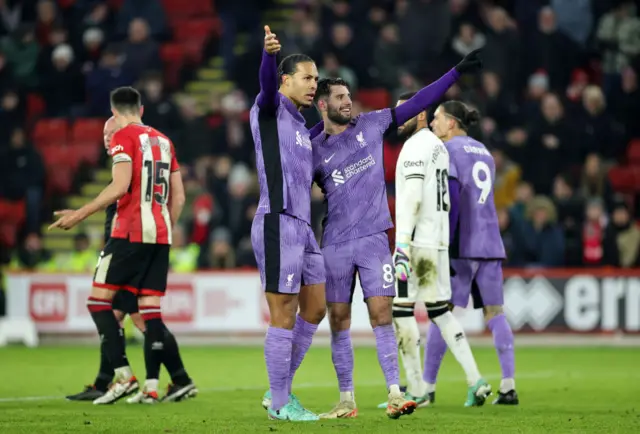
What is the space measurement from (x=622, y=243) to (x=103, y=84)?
9501mm

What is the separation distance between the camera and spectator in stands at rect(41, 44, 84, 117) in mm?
22047

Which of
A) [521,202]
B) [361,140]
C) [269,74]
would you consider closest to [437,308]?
[361,140]

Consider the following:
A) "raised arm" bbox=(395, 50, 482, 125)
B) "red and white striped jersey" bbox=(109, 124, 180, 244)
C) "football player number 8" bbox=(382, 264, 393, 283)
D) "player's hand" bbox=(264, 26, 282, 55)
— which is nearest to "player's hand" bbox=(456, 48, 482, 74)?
"raised arm" bbox=(395, 50, 482, 125)

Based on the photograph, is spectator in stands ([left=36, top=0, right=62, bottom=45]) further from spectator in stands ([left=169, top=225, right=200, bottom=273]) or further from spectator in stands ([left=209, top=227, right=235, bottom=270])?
spectator in stands ([left=209, top=227, right=235, bottom=270])

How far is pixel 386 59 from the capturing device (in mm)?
21141

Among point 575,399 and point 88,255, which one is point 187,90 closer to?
point 88,255

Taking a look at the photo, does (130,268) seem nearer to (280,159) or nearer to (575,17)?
(280,159)

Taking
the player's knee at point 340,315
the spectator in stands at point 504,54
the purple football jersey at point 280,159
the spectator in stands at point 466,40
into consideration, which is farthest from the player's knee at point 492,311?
the spectator in stands at point 466,40

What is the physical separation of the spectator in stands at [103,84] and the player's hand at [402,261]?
13810 millimetres

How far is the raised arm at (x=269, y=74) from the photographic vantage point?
7.43 meters

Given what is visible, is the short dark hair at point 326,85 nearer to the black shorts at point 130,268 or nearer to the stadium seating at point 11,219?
the black shorts at point 130,268

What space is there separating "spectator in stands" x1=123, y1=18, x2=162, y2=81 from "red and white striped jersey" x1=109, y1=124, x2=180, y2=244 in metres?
12.1

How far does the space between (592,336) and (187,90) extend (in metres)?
9.55

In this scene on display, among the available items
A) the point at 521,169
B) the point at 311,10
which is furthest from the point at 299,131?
the point at 311,10
